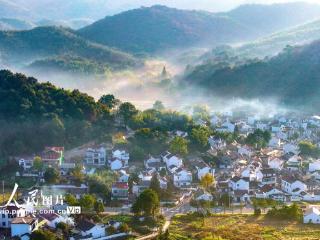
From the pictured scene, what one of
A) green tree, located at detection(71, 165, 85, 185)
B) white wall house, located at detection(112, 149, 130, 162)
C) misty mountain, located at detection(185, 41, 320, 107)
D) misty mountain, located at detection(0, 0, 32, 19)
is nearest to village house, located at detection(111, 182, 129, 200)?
green tree, located at detection(71, 165, 85, 185)

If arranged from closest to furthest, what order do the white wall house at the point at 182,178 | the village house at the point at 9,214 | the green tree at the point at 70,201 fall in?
the village house at the point at 9,214 < the green tree at the point at 70,201 < the white wall house at the point at 182,178

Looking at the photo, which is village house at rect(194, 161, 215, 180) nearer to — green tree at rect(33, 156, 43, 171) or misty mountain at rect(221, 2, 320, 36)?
green tree at rect(33, 156, 43, 171)

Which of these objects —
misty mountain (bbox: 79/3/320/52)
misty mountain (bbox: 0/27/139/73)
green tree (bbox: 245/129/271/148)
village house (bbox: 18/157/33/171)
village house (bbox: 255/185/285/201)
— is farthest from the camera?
misty mountain (bbox: 79/3/320/52)

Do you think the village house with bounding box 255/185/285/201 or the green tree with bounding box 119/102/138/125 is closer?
the village house with bounding box 255/185/285/201

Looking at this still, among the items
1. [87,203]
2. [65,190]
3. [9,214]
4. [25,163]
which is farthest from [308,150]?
[9,214]

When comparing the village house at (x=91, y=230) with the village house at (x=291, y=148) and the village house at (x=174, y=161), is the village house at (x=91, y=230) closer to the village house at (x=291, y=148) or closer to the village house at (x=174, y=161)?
the village house at (x=174, y=161)

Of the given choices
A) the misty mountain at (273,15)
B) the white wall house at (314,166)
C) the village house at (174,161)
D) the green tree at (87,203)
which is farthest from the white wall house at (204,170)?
the misty mountain at (273,15)
